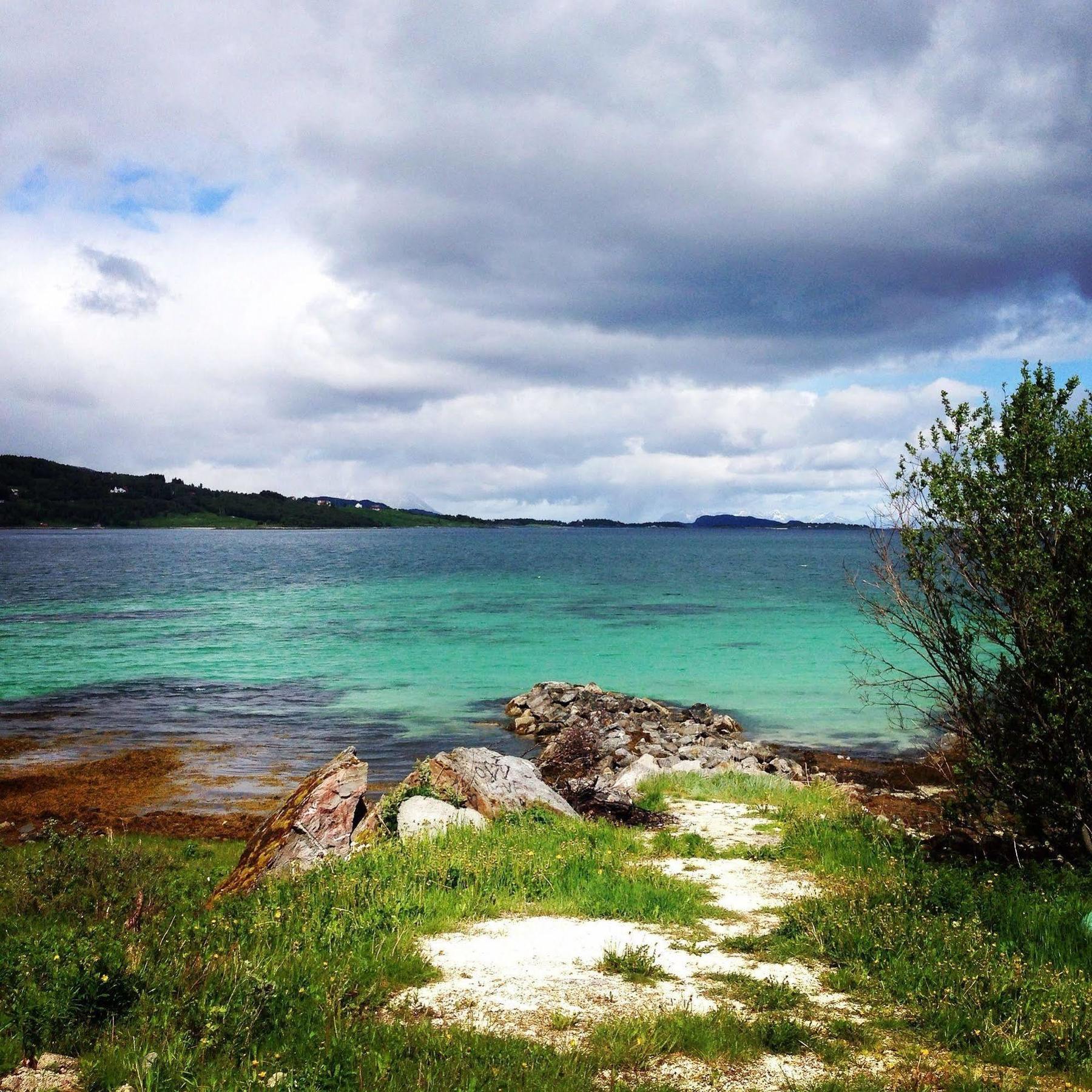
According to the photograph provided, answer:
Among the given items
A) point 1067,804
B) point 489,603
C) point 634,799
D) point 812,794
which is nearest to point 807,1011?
point 1067,804

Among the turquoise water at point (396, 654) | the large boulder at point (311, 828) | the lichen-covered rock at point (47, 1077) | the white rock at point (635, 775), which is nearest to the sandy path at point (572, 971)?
the lichen-covered rock at point (47, 1077)

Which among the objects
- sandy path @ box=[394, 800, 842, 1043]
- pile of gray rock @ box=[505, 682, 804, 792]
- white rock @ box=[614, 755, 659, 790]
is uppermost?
sandy path @ box=[394, 800, 842, 1043]

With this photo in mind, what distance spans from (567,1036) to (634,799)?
32.9ft

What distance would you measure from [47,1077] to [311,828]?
773 centimetres

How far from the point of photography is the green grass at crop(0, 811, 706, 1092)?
5.87 m

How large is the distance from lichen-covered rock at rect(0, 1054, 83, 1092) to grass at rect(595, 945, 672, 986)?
456 cm

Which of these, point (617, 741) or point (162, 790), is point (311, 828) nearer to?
point (162, 790)

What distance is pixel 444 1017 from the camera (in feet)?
23.0

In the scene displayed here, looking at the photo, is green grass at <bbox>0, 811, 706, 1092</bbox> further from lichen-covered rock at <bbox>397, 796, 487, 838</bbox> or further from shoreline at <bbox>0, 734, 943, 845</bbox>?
shoreline at <bbox>0, 734, 943, 845</bbox>

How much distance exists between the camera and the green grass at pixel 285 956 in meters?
5.87

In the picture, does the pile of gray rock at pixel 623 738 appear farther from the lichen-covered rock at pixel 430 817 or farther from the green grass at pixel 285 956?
the green grass at pixel 285 956

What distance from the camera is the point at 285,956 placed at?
7.69m

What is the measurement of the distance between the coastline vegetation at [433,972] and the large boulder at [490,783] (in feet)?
8.22

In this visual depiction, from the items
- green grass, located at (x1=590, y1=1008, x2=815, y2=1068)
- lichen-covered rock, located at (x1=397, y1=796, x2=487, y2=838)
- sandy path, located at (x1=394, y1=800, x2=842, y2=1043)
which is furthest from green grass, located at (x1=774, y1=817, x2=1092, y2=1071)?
lichen-covered rock, located at (x1=397, y1=796, x2=487, y2=838)
